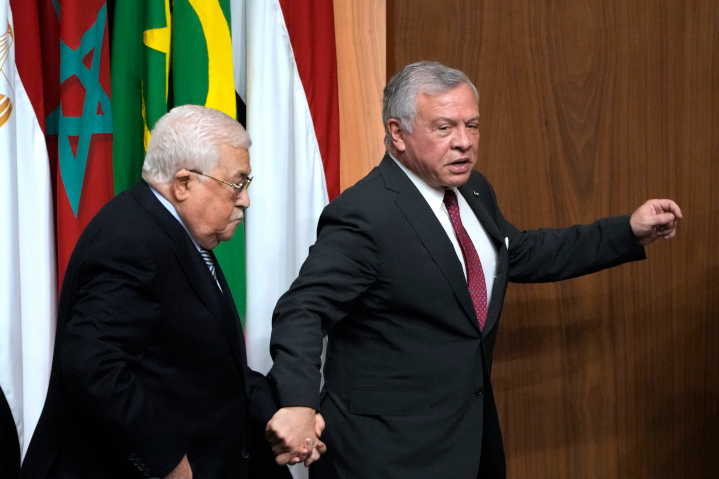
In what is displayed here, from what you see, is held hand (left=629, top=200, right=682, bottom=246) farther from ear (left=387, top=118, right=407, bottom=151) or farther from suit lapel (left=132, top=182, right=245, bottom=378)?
suit lapel (left=132, top=182, right=245, bottom=378)

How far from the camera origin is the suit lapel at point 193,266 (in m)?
1.56

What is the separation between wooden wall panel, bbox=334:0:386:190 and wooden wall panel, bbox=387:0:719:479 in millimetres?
57

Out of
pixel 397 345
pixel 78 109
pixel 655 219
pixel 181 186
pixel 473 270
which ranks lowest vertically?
pixel 397 345

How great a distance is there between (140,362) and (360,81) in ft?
4.69

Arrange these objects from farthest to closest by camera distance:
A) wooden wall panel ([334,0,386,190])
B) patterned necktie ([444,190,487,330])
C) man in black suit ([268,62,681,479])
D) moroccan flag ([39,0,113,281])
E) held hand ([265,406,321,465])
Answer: wooden wall panel ([334,0,386,190])
moroccan flag ([39,0,113,281])
patterned necktie ([444,190,487,330])
man in black suit ([268,62,681,479])
held hand ([265,406,321,465])

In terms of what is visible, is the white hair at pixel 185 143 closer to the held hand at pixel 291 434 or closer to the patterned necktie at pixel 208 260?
the patterned necktie at pixel 208 260

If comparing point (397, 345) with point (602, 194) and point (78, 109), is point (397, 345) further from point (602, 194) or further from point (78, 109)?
point (602, 194)

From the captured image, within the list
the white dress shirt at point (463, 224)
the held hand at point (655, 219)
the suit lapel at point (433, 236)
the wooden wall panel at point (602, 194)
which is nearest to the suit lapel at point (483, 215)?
the white dress shirt at point (463, 224)

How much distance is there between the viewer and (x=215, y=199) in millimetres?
1621

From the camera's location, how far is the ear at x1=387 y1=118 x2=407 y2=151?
1.91m

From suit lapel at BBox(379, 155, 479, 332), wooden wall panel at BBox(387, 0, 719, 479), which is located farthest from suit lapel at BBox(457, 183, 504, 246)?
wooden wall panel at BBox(387, 0, 719, 479)

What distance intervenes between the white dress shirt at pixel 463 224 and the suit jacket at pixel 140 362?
0.59m

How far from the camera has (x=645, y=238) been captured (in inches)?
84.1

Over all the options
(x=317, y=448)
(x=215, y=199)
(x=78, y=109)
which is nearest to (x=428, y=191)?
(x=215, y=199)
